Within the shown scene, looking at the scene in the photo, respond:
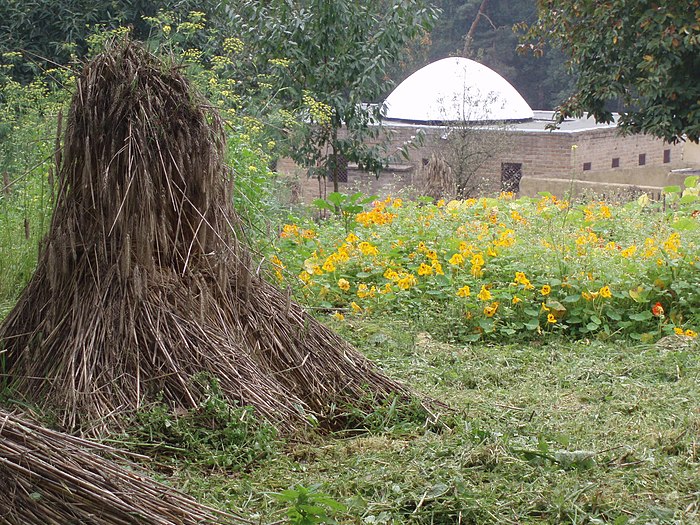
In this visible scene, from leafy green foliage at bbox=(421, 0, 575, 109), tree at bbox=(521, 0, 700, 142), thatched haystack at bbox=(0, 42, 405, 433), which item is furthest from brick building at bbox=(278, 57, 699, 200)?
thatched haystack at bbox=(0, 42, 405, 433)

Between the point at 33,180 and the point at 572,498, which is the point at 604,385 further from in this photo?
the point at 33,180

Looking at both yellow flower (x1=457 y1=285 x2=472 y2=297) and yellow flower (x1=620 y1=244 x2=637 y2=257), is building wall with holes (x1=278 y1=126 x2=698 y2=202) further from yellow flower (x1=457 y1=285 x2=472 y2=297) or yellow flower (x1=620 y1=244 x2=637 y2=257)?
yellow flower (x1=457 y1=285 x2=472 y2=297)

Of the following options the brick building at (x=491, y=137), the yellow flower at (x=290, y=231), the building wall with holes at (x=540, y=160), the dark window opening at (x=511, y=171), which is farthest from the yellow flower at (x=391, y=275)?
the dark window opening at (x=511, y=171)

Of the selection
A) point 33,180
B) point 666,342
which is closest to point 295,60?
point 33,180

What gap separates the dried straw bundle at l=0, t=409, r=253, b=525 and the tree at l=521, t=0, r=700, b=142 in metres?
11.0

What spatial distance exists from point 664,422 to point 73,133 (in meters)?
2.96

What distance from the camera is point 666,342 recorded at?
5973 millimetres

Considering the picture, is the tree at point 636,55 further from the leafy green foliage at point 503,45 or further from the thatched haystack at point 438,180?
the leafy green foliage at point 503,45

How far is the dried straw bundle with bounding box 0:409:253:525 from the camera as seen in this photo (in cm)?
280

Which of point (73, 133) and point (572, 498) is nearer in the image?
point (572, 498)

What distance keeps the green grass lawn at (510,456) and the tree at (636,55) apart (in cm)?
833

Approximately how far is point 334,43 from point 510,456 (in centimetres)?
1023

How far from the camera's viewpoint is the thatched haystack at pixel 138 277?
3816mm

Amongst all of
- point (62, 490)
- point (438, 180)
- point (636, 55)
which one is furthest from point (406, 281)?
point (438, 180)
